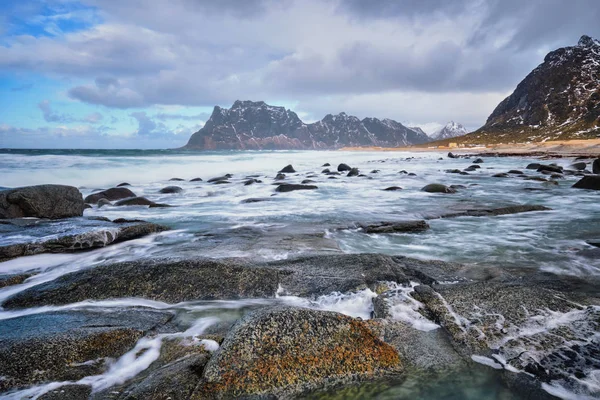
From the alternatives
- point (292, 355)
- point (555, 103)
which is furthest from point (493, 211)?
point (555, 103)

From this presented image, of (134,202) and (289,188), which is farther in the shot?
(289,188)

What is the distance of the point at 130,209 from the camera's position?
11.6 m

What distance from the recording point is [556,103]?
368ft

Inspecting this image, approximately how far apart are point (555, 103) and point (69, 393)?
145m

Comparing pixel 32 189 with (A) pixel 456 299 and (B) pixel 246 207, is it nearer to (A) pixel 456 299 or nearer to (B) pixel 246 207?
(B) pixel 246 207

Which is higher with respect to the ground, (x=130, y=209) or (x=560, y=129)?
(x=560, y=129)

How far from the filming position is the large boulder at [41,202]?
870 centimetres

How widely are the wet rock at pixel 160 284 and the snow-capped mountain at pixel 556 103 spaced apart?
103185mm

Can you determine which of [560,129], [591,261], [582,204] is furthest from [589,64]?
[591,261]

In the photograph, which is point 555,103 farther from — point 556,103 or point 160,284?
point 160,284

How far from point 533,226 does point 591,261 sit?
2.80 meters

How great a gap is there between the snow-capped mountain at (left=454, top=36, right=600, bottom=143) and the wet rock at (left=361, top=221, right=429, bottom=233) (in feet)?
323

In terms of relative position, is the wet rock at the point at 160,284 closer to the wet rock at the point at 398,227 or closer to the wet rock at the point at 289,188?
the wet rock at the point at 398,227

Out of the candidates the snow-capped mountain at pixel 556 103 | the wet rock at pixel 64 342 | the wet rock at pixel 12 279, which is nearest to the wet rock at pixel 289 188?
the wet rock at pixel 12 279
